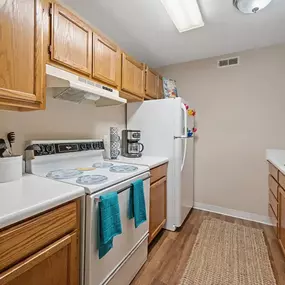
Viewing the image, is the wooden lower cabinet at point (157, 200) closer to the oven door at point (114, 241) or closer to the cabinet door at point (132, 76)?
the oven door at point (114, 241)

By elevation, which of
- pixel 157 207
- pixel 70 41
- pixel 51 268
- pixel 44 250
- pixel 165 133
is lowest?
pixel 157 207

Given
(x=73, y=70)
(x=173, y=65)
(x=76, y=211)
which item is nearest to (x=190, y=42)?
(x=173, y=65)

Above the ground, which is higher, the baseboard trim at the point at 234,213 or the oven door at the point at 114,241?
the oven door at the point at 114,241

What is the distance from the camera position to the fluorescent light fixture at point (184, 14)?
1659mm

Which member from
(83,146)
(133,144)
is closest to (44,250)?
(83,146)

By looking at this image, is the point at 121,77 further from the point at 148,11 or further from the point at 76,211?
the point at 76,211

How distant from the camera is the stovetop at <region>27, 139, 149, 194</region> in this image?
1213 millimetres

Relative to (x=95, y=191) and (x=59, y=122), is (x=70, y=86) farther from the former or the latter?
(x=95, y=191)

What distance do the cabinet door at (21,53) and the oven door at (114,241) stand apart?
0.72 meters

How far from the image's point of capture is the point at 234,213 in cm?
Result: 273

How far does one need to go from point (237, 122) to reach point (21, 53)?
104 inches

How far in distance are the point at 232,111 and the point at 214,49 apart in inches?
35.6

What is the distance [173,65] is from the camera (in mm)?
3150

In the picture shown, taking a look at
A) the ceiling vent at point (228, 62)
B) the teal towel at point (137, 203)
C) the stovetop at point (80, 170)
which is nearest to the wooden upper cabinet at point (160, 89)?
the ceiling vent at point (228, 62)
